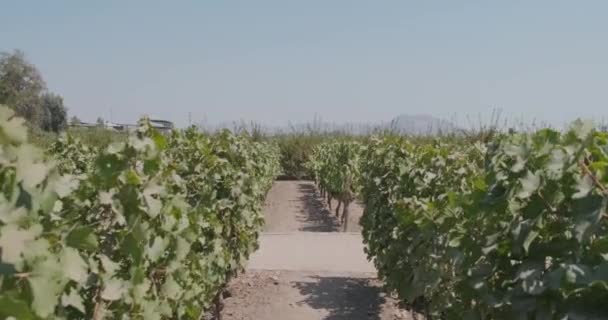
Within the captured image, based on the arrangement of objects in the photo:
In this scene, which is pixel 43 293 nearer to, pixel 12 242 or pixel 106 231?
pixel 12 242

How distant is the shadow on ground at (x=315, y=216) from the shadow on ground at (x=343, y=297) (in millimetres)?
6032

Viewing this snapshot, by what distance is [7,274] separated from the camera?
4.05 ft

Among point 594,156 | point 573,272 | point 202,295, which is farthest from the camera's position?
point 202,295

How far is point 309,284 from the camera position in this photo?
8102 mm

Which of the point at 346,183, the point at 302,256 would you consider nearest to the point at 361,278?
the point at 302,256

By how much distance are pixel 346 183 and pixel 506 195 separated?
12.1 metres

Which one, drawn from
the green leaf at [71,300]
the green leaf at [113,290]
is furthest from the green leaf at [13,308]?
the green leaf at [113,290]

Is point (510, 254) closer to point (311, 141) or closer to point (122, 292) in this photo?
point (122, 292)

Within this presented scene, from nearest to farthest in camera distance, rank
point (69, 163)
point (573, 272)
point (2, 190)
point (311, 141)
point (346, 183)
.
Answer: point (2, 190) < point (573, 272) < point (69, 163) < point (346, 183) < point (311, 141)

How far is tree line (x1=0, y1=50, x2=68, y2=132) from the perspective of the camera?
175 feet

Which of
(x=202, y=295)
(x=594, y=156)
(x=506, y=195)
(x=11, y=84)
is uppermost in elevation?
(x=11, y=84)

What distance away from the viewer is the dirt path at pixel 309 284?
22.9 ft

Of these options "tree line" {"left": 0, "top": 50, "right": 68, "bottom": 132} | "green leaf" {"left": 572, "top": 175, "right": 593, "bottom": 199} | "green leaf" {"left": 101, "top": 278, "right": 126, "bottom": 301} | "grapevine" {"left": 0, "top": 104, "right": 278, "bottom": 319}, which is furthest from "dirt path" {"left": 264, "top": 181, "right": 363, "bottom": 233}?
"tree line" {"left": 0, "top": 50, "right": 68, "bottom": 132}

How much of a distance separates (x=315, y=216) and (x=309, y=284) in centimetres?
857
